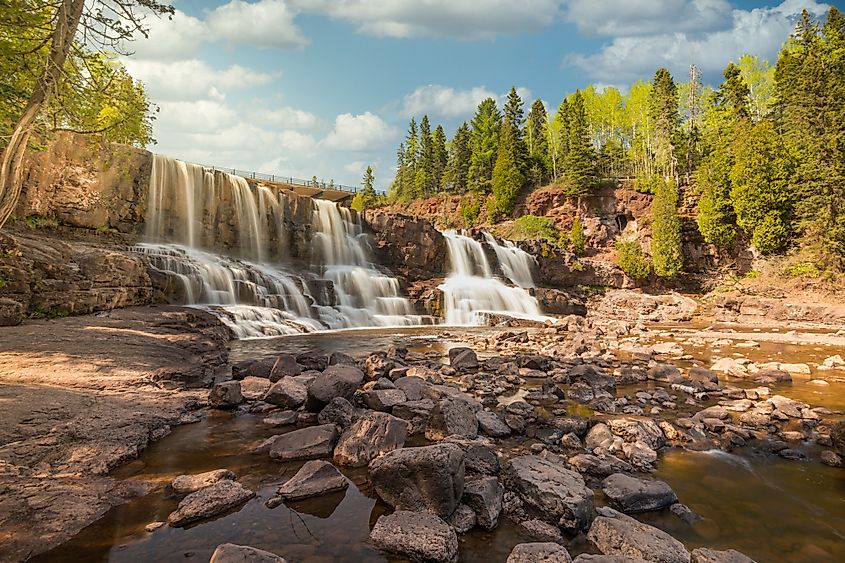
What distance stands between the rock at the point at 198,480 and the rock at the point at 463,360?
316 inches

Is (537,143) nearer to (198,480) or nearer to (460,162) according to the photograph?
(460,162)

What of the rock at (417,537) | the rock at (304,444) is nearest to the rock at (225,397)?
the rock at (304,444)

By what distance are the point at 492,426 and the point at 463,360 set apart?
18.9 ft

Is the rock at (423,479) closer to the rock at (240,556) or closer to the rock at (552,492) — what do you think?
the rock at (552,492)

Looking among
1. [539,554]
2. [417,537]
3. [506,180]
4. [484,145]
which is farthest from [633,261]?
[417,537]

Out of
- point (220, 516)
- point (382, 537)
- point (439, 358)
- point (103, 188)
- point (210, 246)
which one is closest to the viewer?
point (382, 537)

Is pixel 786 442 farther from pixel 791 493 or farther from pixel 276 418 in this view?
pixel 276 418

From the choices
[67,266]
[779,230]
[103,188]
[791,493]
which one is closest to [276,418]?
[791,493]

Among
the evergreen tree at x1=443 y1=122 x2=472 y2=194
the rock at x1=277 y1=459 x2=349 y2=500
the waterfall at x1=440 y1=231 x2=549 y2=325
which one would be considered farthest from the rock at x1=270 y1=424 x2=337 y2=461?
the evergreen tree at x1=443 y1=122 x2=472 y2=194

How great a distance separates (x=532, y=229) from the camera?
4875cm

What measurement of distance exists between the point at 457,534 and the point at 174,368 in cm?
810

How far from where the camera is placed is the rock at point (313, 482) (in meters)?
4.62

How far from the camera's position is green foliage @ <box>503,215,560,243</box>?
157 ft

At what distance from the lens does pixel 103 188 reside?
82.1 ft
